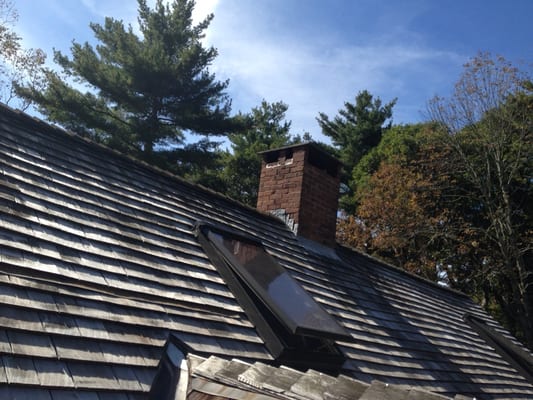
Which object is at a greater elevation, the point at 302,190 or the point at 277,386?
the point at 302,190

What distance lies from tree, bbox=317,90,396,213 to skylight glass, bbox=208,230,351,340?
80.6 feet

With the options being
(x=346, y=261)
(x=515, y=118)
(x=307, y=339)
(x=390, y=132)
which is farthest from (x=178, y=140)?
(x=307, y=339)

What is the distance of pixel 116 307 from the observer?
11.0 feet

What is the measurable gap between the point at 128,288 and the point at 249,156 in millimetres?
25718

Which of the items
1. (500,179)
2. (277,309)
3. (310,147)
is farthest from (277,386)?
(500,179)

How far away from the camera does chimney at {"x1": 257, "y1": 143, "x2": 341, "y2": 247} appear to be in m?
7.81

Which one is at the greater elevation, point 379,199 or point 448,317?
point 379,199

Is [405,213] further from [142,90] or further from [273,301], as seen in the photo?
[273,301]

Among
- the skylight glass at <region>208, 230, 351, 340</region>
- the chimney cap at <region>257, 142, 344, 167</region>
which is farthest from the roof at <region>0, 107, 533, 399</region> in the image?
the chimney cap at <region>257, 142, 344, 167</region>

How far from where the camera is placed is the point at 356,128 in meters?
31.9

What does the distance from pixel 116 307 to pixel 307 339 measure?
1.86 meters

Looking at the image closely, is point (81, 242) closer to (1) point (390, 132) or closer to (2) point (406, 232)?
(2) point (406, 232)

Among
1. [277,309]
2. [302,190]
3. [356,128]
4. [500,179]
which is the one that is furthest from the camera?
[356,128]

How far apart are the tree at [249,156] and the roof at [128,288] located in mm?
17901
